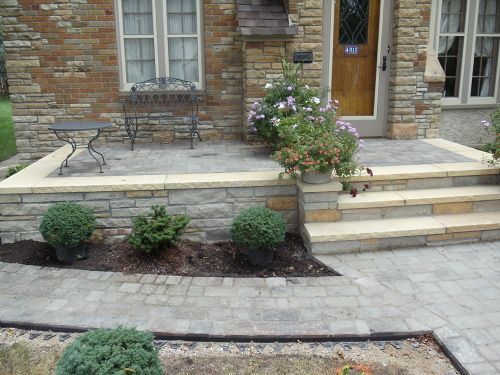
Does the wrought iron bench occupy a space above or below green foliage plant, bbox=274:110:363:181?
above

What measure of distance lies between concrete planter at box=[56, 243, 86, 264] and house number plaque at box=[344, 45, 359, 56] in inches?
180

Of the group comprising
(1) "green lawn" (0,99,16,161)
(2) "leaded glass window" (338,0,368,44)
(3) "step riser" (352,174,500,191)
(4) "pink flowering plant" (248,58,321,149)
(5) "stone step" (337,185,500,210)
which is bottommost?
(1) "green lawn" (0,99,16,161)

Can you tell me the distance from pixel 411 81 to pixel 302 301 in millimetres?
4564

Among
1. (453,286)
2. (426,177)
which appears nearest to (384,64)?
(426,177)

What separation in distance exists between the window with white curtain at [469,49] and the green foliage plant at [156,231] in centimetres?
578

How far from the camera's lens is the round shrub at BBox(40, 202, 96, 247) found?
4.08 meters

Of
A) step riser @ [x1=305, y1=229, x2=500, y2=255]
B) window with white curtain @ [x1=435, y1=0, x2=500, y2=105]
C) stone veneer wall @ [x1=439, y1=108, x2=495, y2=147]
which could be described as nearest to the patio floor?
step riser @ [x1=305, y1=229, x2=500, y2=255]

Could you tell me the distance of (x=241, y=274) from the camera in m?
4.09

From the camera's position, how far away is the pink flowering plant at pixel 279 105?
18.0ft

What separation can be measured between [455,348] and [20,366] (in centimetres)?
261

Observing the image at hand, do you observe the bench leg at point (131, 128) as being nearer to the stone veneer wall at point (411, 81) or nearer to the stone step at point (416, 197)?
the stone step at point (416, 197)

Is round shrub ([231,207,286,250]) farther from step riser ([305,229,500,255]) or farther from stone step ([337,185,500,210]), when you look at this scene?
stone step ([337,185,500,210])

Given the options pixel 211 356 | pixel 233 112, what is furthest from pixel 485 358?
pixel 233 112

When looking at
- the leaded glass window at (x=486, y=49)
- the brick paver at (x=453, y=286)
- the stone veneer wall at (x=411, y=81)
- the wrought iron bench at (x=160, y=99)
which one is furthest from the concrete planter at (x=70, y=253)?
the leaded glass window at (x=486, y=49)
